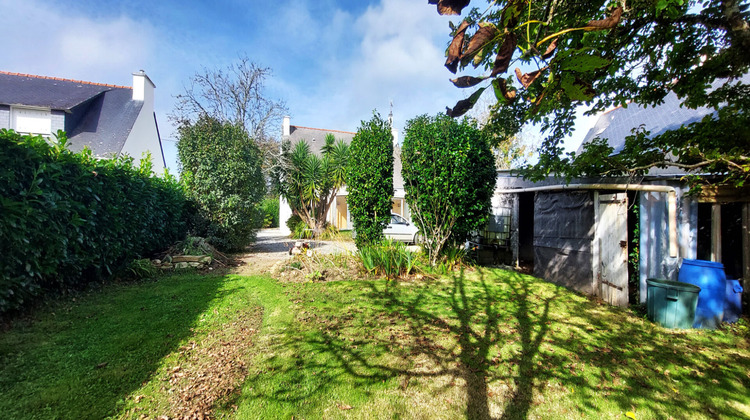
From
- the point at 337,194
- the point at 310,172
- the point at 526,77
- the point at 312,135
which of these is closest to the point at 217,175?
the point at 310,172

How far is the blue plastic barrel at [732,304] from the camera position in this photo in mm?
4594

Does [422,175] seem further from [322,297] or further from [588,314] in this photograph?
[588,314]

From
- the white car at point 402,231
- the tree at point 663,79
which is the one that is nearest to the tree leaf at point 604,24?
the tree at point 663,79

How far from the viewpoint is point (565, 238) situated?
6.71 m

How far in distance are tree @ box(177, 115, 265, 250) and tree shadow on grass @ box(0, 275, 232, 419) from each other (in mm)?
4487

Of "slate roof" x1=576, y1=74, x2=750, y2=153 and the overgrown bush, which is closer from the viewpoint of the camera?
the overgrown bush

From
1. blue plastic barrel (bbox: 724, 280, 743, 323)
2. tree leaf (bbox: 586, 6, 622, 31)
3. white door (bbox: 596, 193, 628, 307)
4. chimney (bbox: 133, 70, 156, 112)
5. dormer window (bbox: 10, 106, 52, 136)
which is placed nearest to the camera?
tree leaf (bbox: 586, 6, 622, 31)

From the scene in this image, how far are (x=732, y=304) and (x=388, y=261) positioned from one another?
18.0ft

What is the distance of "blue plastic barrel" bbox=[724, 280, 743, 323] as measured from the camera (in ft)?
15.1

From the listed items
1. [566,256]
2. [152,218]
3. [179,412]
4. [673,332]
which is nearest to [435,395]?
[179,412]

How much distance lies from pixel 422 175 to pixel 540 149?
2.36m

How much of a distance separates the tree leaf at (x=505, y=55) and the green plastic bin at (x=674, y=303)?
17.5 ft

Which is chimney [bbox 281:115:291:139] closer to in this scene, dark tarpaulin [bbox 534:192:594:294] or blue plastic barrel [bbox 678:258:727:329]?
dark tarpaulin [bbox 534:192:594:294]

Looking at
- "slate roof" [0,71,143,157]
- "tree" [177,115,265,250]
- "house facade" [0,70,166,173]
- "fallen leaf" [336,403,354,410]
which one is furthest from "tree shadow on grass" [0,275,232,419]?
"slate roof" [0,71,143,157]
